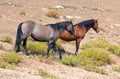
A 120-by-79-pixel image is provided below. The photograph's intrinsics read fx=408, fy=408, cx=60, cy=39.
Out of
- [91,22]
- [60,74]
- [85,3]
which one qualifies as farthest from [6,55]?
[85,3]

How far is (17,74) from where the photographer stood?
1141cm

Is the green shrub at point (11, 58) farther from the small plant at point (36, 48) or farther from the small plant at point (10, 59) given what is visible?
the small plant at point (36, 48)

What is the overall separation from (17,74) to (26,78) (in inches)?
16.3

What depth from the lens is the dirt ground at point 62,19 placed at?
1314 cm

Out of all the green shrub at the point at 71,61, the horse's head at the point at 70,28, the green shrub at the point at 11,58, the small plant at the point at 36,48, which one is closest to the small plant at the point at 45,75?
the green shrub at the point at 11,58

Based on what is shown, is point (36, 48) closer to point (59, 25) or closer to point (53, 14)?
point (59, 25)

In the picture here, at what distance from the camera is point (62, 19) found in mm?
28562

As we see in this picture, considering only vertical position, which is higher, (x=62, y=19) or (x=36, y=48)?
(x=36, y=48)

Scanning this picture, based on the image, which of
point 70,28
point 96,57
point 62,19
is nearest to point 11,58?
point 70,28

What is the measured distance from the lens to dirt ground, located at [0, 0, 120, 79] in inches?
517

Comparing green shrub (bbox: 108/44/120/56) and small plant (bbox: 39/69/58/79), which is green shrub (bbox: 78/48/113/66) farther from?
small plant (bbox: 39/69/58/79)

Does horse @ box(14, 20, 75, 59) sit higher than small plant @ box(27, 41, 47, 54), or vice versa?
horse @ box(14, 20, 75, 59)

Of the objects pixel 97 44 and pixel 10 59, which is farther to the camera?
pixel 97 44

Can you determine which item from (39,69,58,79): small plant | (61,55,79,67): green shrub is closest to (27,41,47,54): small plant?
(61,55,79,67): green shrub
